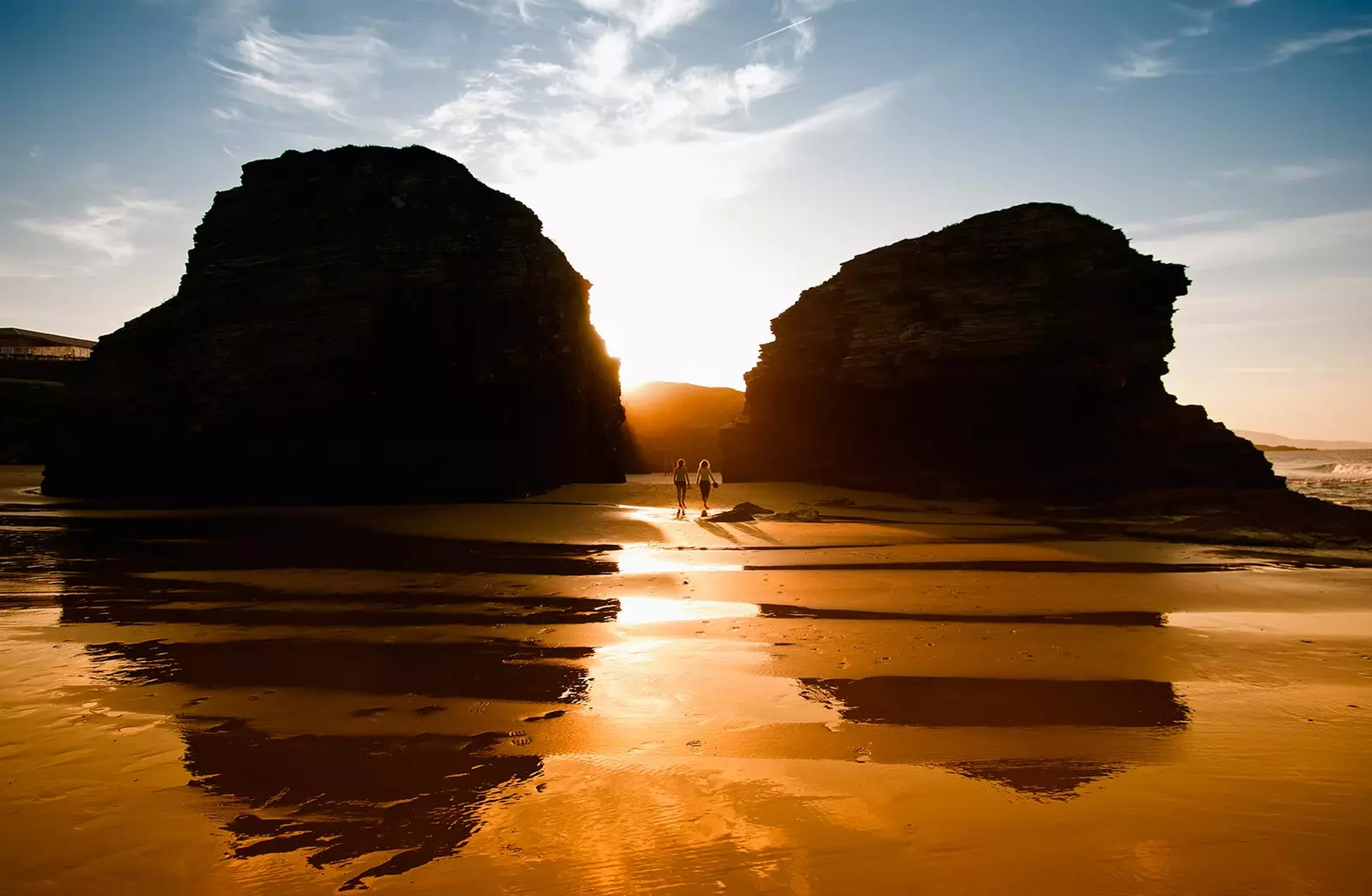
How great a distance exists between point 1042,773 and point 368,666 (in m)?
4.90

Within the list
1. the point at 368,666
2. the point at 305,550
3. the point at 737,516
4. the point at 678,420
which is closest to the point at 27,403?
the point at 678,420

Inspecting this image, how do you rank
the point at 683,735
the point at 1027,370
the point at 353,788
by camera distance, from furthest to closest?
the point at 1027,370 < the point at 683,735 < the point at 353,788

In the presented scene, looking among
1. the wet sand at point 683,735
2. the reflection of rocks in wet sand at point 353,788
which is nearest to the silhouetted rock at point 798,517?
the wet sand at point 683,735

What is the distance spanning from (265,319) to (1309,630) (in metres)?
28.3

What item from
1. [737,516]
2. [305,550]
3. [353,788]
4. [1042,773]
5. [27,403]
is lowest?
[305,550]

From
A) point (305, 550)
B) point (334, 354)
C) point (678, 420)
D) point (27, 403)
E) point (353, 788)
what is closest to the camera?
point (353, 788)

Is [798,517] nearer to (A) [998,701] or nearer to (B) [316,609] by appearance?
(B) [316,609]

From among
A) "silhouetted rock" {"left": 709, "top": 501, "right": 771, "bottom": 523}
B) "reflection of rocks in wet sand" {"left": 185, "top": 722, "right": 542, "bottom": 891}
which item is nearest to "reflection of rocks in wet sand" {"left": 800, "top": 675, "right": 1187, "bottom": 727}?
"reflection of rocks in wet sand" {"left": 185, "top": 722, "right": 542, "bottom": 891}

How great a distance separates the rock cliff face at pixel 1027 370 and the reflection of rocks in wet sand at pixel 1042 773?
22306 millimetres

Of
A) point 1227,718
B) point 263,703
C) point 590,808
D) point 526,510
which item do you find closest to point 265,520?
point 526,510

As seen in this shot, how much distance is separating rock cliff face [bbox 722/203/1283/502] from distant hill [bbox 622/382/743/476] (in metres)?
23.2

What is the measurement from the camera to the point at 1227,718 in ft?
14.0

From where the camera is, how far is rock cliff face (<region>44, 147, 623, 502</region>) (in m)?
23.8

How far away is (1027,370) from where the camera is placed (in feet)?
80.6
